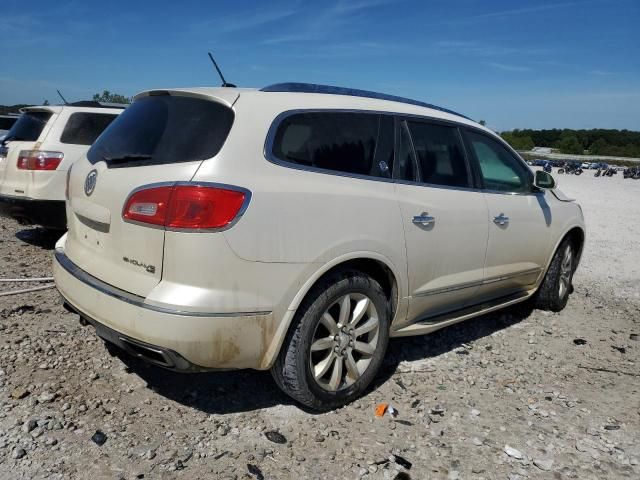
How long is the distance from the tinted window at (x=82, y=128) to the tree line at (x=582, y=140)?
97783mm

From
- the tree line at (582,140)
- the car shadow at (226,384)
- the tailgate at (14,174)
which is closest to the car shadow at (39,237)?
the tailgate at (14,174)

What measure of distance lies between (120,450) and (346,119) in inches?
85.7

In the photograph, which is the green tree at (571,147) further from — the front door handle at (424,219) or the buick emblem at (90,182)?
the buick emblem at (90,182)

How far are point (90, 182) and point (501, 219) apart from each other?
2.94 m

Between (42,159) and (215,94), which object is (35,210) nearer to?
(42,159)

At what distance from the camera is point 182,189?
2.50 metres

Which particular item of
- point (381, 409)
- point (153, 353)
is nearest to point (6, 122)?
point (153, 353)

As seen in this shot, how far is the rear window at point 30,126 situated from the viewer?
645 cm

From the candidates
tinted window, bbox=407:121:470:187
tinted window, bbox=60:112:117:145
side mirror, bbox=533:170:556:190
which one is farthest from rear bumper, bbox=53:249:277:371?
tinted window, bbox=60:112:117:145

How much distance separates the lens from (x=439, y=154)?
149 inches

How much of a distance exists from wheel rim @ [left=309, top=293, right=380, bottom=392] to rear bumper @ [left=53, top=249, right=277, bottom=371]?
1.30ft

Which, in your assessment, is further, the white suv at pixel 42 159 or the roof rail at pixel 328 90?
the white suv at pixel 42 159

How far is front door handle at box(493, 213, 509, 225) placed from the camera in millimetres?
4070

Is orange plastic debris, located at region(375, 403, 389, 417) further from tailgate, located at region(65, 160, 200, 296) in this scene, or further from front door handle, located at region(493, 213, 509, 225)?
front door handle, located at region(493, 213, 509, 225)
